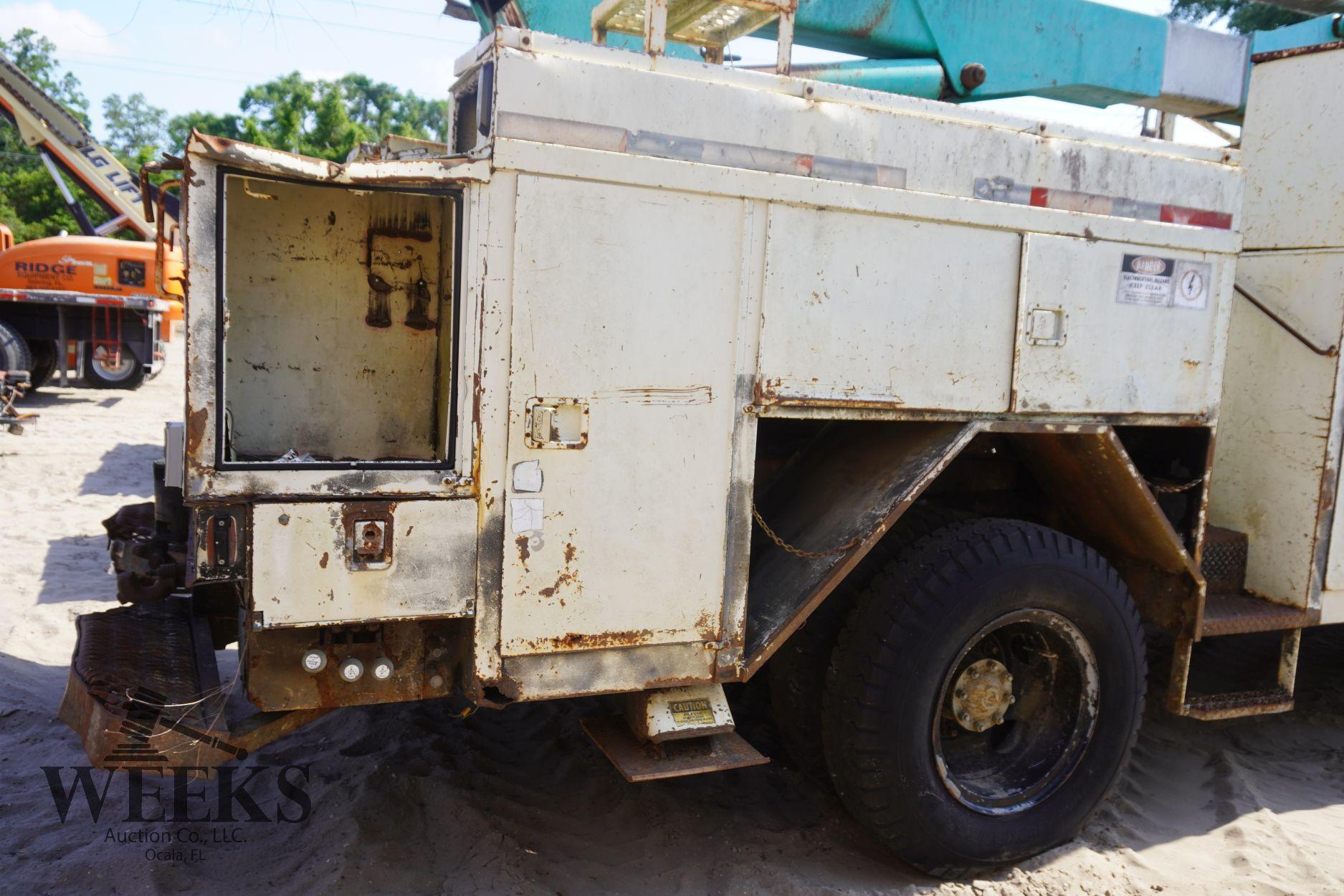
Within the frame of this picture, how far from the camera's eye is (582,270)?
2.61 metres

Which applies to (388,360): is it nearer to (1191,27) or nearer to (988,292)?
(988,292)

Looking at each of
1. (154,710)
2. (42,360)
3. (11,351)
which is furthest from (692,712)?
(42,360)

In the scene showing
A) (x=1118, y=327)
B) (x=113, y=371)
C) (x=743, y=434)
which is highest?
(x=1118, y=327)

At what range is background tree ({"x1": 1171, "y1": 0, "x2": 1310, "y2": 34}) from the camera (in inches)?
442

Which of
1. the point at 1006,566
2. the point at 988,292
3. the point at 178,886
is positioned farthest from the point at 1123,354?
the point at 178,886

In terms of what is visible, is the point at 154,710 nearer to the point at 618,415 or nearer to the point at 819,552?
the point at 618,415

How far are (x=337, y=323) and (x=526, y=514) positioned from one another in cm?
125

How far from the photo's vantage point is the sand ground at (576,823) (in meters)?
3.00

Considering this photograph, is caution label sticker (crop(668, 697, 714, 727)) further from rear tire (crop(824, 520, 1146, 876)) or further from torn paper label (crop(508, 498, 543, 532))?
torn paper label (crop(508, 498, 543, 532))

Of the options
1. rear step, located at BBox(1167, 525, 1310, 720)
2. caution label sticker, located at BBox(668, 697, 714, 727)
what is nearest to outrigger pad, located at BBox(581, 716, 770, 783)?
caution label sticker, located at BBox(668, 697, 714, 727)

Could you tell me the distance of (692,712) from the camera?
2.94m

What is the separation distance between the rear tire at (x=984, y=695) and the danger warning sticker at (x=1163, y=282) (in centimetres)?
83

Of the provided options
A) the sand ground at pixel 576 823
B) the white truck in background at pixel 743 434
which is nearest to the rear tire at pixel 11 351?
the sand ground at pixel 576 823
